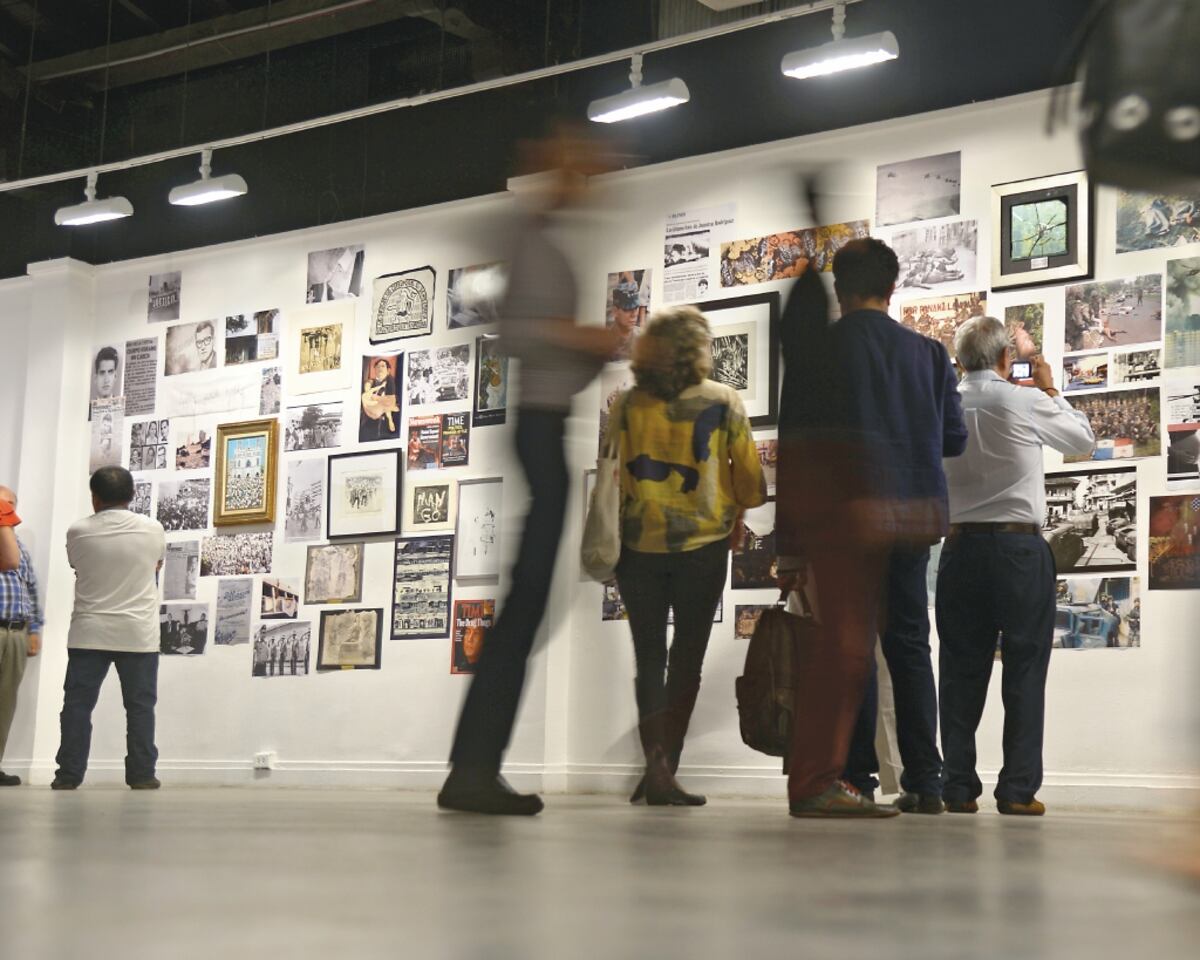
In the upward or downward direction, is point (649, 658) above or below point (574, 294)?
below

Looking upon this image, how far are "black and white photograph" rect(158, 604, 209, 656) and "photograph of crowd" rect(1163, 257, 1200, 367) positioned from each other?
5.22 meters

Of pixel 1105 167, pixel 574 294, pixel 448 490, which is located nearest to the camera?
pixel 1105 167

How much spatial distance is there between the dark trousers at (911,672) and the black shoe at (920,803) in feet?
0.04

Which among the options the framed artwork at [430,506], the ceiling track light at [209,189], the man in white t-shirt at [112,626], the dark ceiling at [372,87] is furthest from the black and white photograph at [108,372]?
the man in white t-shirt at [112,626]

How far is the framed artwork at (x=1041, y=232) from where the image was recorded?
20.3 ft

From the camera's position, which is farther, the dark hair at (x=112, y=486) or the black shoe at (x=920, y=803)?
the dark hair at (x=112, y=486)

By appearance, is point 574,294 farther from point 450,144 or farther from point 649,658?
point 450,144

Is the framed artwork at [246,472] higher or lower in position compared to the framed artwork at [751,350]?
lower

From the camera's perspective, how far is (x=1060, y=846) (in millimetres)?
2402

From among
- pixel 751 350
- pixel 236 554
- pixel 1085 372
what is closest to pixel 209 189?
pixel 236 554

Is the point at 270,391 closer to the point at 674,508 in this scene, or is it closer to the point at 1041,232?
the point at 1041,232

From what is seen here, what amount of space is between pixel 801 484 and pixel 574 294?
59 centimetres

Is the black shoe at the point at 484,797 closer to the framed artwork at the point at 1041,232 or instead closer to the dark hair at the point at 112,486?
the dark hair at the point at 112,486

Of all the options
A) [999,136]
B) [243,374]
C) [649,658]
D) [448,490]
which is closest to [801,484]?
[649,658]
